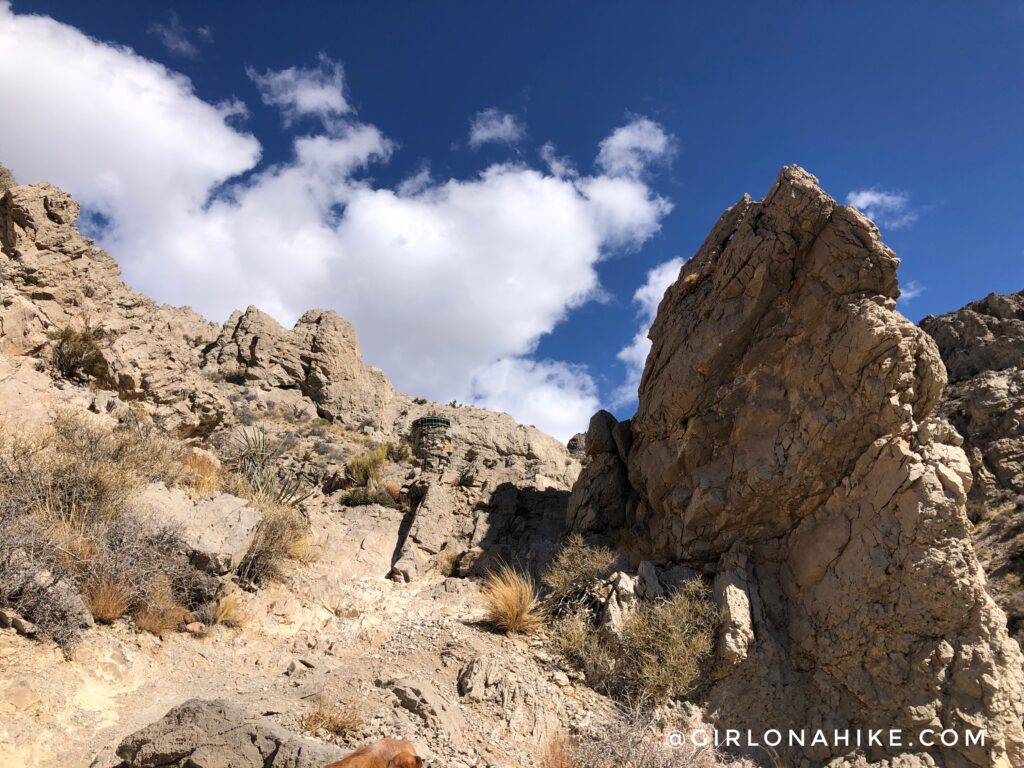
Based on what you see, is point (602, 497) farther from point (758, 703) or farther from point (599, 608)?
point (758, 703)

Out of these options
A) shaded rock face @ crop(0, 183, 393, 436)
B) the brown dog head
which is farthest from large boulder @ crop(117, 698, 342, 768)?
shaded rock face @ crop(0, 183, 393, 436)

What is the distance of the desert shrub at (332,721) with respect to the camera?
5254 mm

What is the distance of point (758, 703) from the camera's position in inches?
303

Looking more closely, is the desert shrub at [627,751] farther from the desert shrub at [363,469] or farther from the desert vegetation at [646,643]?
the desert shrub at [363,469]

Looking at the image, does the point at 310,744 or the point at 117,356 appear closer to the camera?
the point at 310,744

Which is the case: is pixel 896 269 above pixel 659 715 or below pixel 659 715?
above

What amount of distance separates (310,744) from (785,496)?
7085 mm

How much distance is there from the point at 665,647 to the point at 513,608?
2.14m

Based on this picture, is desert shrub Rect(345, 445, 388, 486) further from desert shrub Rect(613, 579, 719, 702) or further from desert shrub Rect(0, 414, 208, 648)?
desert shrub Rect(613, 579, 719, 702)

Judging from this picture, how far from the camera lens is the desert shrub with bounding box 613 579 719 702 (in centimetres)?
780

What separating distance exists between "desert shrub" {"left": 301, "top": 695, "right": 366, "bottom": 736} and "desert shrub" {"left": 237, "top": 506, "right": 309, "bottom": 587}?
144 inches

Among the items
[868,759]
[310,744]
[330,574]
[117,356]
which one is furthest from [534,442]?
[310,744]

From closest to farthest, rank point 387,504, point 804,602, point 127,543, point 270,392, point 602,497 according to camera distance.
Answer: point 127,543 → point 804,602 → point 602,497 → point 387,504 → point 270,392

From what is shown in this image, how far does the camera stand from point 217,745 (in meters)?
4.30
